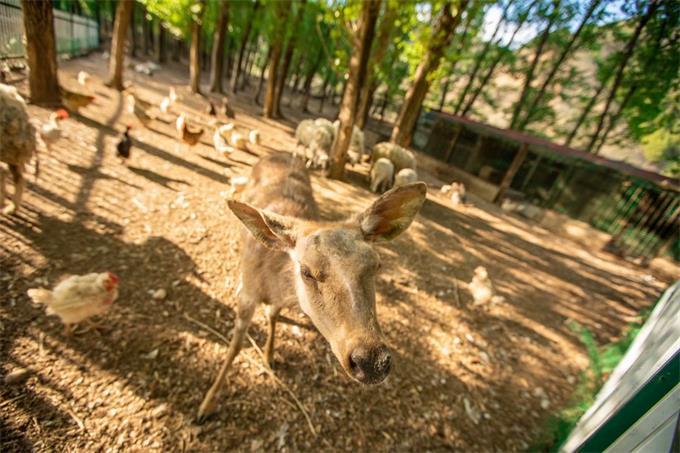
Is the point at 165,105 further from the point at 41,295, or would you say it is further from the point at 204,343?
the point at 204,343

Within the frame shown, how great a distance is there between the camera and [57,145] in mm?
6453

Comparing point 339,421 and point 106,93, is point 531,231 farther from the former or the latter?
point 106,93

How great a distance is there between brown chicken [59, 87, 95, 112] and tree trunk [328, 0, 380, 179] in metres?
7.32

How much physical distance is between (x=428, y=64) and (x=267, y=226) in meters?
11.2

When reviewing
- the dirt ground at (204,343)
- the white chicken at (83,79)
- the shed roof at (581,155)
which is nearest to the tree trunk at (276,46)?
the white chicken at (83,79)

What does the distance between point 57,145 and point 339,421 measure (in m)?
7.95

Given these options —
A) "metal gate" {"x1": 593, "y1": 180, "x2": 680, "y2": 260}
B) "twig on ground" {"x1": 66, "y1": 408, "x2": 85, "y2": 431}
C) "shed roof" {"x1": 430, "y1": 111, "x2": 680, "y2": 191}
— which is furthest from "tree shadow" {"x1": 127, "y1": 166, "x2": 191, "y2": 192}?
"metal gate" {"x1": 593, "y1": 180, "x2": 680, "y2": 260}

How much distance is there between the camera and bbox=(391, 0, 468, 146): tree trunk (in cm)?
954

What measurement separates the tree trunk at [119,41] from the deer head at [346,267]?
14.2 metres

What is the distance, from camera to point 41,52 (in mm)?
7637

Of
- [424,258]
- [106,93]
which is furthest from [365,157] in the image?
[106,93]

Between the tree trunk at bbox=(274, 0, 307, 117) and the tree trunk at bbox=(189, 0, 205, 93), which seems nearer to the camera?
the tree trunk at bbox=(189, 0, 205, 93)

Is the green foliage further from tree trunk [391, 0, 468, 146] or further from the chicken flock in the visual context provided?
tree trunk [391, 0, 468, 146]

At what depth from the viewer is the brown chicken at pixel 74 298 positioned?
9.63 ft
